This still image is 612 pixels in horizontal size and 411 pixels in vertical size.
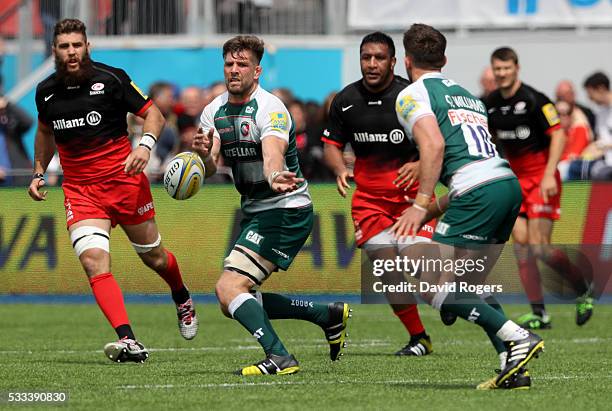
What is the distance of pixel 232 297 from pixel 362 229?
218 cm

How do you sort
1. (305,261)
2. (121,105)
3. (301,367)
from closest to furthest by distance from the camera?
(301,367), (121,105), (305,261)

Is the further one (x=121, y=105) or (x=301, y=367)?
(x=121, y=105)

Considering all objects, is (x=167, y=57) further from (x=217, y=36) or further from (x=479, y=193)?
(x=479, y=193)

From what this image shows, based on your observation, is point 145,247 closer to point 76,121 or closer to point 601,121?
point 76,121

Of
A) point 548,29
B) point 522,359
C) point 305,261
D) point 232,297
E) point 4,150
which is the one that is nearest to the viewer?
point 522,359

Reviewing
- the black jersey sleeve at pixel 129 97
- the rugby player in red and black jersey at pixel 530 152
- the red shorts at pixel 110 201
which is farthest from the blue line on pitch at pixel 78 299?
the black jersey sleeve at pixel 129 97

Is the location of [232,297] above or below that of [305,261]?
above

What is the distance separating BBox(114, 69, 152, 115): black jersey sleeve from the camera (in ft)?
35.8

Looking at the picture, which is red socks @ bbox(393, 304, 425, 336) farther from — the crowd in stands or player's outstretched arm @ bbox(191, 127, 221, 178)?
the crowd in stands

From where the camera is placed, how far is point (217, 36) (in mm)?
23266

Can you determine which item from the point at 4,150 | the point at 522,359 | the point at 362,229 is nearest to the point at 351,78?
the point at 4,150

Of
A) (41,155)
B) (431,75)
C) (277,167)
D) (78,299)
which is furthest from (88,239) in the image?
(78,299)

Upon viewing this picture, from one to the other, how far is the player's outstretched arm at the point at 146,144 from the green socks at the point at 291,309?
1.38 m

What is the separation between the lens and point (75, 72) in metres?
10.8
